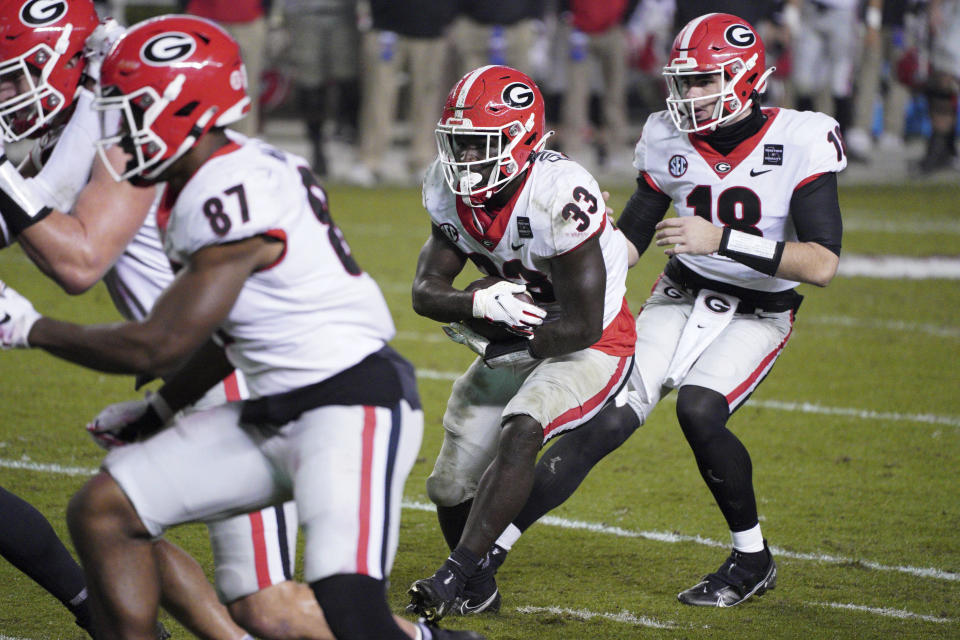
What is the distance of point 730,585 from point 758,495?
3.39 ft

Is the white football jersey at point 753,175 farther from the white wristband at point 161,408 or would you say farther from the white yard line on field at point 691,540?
the white wristband at point 161,408

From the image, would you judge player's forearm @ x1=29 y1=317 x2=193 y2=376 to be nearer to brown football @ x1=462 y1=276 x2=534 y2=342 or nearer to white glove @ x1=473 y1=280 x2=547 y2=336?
white glove @ x1=473 y1=280 x2=547 y2=336

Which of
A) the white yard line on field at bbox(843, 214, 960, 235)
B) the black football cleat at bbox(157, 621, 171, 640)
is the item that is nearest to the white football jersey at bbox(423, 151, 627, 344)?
the black football cleat at bbox(157, 621, 171, 640)

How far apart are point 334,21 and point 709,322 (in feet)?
26.7

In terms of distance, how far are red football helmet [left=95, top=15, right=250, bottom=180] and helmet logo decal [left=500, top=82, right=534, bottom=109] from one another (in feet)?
3.52

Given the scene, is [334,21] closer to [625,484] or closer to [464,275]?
[464,275]

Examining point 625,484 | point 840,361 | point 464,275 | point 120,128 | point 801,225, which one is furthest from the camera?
point 464,275

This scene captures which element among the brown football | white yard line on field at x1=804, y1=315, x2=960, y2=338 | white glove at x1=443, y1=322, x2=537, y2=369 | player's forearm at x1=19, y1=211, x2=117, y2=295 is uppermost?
player's forearm at x1=19, y1=211, x2=117, y2=295

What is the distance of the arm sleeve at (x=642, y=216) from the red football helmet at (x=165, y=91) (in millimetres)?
1838

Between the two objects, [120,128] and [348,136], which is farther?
[348,136]

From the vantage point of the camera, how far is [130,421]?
119 inches

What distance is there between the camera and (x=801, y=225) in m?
4.12

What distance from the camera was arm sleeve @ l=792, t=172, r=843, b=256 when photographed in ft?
13.3

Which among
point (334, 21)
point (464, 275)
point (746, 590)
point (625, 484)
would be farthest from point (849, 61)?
point (746, 590)
